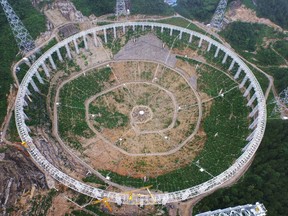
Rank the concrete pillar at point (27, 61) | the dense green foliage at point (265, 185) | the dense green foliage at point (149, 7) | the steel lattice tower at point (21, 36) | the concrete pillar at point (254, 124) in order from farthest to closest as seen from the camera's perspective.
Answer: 1. the dense green foliage at point (149, 7)
2. the steel lattice tower at point (21, 36)
3. the concrete pillar at point (27, 61)
4. the concrete pillar at point (254, 124)
5. the dense green foliage at point (265, 185)

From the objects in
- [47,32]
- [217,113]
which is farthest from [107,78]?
[217,113]

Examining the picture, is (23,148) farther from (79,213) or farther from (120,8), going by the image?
(120,8)

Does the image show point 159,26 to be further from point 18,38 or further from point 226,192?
point 226,192

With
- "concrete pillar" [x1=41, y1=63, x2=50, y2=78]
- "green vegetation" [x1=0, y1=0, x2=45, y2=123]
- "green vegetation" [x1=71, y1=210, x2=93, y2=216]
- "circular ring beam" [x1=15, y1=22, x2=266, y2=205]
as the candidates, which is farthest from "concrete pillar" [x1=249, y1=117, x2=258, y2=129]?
"green vegetation" [x1=0, y1=0, x2=45, y2=123]

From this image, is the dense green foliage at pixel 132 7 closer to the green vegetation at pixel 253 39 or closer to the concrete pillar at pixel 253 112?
the green vegetation at pixel 253 39

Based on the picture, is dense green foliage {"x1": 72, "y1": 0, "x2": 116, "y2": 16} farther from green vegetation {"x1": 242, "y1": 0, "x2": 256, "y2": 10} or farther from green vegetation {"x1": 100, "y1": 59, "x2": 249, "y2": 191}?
green vegetation {"x1": 242, "y1": 0, "x2": 256, "y2": 10}

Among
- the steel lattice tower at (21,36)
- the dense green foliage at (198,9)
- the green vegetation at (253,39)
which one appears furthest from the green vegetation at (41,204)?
the dense green foliage at (198,9)
